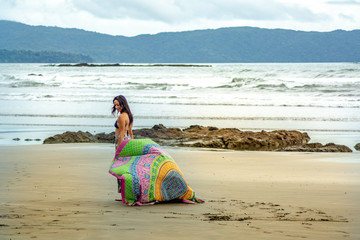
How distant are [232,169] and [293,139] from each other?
16.4 ft

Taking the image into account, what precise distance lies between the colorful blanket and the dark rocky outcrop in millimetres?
6817

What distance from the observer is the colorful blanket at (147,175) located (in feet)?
20.4

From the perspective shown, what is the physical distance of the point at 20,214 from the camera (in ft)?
18.6

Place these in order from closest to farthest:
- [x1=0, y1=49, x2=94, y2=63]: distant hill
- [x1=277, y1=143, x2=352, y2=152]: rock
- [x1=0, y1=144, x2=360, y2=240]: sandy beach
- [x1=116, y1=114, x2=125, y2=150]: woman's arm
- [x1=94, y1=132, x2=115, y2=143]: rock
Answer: [x1=0, y1=144, x2=360, y2=240]: sandy beach → [x1=116, y1=114, x2=125, y2=150]: woman's arm → [x1=277, y1=143, x2=352, y2=152]: rock → [x1=94, y1=132, x2=115, y2=143]: rock → [x1=0, y1=49, x2=94, y2=63]: distant hill

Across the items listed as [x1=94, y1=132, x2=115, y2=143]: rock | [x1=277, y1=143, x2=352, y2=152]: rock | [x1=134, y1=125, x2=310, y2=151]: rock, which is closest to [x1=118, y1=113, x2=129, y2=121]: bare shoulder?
[x1=277, y1=143, x2=352, y2=152]: rock

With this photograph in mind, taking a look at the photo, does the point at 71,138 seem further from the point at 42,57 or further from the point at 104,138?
the point at 42,57

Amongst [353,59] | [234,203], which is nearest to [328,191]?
→ [234,203]

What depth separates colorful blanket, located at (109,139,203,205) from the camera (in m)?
6.22

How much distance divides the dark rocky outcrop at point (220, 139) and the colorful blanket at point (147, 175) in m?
6.82

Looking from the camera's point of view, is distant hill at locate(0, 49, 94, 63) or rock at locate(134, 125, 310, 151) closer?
rock at locate(134, 125, 310, 151)

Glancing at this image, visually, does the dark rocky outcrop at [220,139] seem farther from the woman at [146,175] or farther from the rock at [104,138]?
the woman at [146,175]

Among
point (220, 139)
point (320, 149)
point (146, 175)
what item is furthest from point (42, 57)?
point (146, 175)

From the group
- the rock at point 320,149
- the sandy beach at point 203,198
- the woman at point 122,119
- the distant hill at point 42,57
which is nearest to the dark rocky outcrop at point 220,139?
the rock at point 320,149

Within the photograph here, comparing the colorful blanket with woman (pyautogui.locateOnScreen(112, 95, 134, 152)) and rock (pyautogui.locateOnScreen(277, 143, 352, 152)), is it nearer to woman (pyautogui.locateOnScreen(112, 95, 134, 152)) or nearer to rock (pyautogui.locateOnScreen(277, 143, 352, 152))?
woman (pyautogui.locateOnScreen(112, 95, 134, 152))
